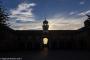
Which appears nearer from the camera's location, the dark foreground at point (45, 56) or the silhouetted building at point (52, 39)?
the dark foreground at point (45, 56)

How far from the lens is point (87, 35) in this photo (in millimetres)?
38625

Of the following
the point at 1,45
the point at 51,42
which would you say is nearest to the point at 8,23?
the point at 51,42

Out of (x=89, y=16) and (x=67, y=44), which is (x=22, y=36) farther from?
(x=89, y=16)

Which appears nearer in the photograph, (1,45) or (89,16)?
(1,45)

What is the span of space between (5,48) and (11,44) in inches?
122

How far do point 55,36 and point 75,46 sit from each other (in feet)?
16.6

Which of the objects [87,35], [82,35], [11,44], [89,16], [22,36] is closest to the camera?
[11,44]

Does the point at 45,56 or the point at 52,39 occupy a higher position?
the point at 52,39

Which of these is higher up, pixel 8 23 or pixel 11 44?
pixel 8 23

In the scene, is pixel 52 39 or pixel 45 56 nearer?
pixel 45 56

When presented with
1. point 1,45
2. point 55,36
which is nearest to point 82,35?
point 55,36

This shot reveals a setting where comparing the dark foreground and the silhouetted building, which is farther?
the silhouetted building

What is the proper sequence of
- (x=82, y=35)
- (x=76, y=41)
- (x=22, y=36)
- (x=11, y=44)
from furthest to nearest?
(x=22, y=36)
(x=76, y=41)
(x=82, y=35)
(x=11, y=44)

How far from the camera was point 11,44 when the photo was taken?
33.6 meters
